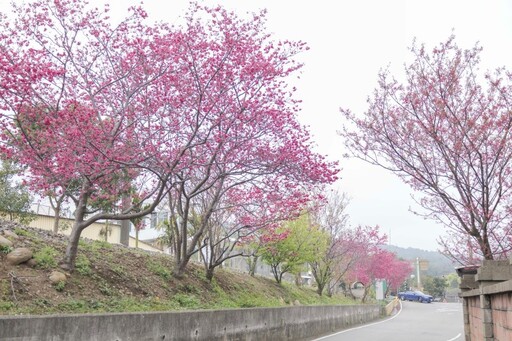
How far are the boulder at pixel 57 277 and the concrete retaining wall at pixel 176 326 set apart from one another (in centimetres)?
210

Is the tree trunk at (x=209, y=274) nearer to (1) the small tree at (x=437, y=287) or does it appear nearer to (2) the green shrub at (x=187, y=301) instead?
(2) the green shrub at (x=187, y=301)

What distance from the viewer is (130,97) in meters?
10.9

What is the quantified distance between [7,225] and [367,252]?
2997cm

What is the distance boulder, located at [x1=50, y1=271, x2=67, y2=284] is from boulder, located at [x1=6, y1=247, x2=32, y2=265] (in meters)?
0.64

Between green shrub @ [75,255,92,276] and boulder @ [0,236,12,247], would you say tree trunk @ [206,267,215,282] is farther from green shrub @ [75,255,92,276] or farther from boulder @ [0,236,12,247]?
boulder @ [0,236,12,247]

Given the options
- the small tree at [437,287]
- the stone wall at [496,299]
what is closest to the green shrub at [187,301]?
the stone wall at [496,299]

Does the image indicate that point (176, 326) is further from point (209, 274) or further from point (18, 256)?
point (209, 274)

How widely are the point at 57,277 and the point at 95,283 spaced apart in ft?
3.91

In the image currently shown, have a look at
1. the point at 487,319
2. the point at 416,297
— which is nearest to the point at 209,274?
the point at 487,319

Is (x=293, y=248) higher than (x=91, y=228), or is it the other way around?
(x=91, y=228)

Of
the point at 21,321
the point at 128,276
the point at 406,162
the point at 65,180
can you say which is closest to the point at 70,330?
the point at 21,321

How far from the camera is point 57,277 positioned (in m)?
9.90

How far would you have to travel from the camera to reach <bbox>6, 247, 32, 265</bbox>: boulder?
966 centimetres

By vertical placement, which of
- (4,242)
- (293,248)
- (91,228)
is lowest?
(4,242)
